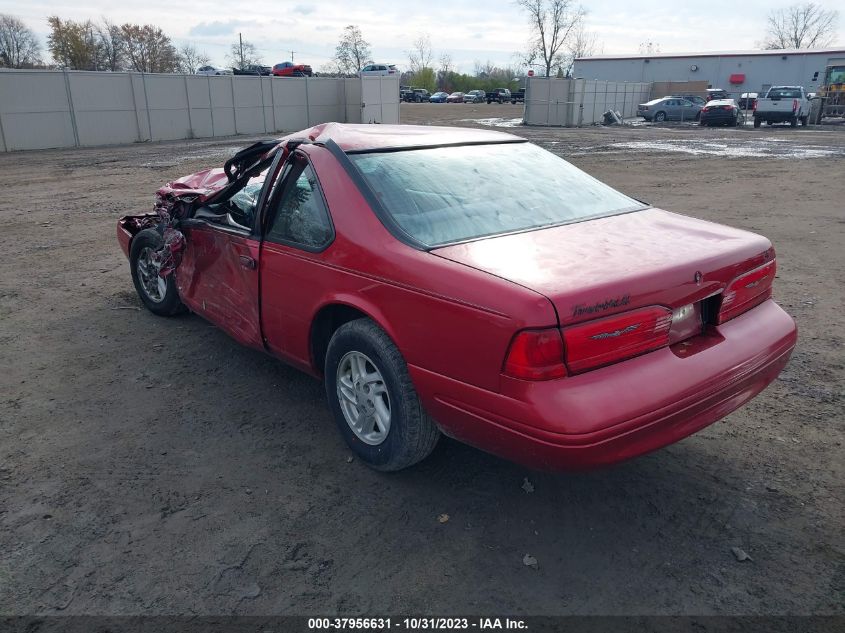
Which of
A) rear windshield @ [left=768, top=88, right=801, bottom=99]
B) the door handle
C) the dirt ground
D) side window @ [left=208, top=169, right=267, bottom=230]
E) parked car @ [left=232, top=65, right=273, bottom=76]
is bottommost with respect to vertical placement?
the dirt ground

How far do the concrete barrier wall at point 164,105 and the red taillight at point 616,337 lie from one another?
2509 centimetres

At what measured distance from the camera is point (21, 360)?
4.79 meters

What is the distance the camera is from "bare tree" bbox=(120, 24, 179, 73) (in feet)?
234

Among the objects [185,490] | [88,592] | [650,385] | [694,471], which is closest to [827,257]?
[694,471]

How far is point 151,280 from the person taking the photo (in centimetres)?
562

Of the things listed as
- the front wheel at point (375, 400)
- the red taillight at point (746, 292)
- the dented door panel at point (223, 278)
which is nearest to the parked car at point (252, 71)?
the dented door panel at point (223, 278)

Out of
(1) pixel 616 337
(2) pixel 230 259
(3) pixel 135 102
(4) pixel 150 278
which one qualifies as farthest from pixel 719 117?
(1) pixel 616 337

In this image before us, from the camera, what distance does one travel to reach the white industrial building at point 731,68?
5291 cm

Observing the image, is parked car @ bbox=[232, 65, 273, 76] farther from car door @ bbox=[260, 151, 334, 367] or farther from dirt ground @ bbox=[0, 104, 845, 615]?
car door @ bbox=[260, 151, 334, 367]

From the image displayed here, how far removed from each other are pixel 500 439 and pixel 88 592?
168cm

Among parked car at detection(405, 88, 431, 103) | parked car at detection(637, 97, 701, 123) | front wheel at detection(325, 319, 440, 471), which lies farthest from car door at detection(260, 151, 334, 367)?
parked car at detection(405, 88, 431, 103)

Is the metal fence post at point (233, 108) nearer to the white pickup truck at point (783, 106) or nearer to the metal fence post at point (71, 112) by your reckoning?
the metal fence post at point (71, 112)

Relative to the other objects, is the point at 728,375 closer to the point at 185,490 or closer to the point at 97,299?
the point at 185,490

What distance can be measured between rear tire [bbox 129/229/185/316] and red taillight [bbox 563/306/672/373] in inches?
147
